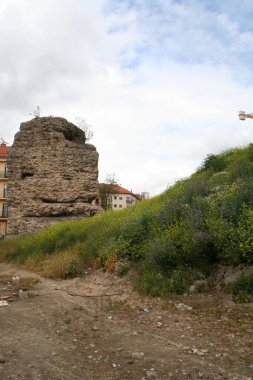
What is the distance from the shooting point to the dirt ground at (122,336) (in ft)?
11.7

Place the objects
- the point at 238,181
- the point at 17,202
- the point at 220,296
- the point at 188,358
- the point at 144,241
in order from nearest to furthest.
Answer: the point at 188,358 < the point at 220,296 < the point at 144,241 < the point at 238,181 < the point at 17,202

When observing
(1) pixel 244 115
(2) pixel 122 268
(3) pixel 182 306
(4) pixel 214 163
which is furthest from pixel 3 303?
(1) pixel 244 115

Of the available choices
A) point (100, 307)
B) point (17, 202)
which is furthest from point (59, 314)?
point (17, 202)

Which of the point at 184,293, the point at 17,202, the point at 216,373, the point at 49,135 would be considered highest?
the point at 49,135

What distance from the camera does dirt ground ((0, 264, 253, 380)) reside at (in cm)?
355

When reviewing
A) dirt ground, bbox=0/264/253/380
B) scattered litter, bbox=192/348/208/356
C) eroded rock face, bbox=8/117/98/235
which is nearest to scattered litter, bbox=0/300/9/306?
dirt ground, bbox=0/264/253/380

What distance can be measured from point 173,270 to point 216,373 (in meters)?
2.80

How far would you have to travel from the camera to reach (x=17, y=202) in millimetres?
13750

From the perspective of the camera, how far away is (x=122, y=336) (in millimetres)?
4500

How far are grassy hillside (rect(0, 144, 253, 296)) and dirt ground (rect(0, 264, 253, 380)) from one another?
61 centimetres

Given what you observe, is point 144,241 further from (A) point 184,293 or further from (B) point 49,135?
(B) point 49,135

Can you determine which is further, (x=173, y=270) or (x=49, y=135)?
(x=49, y=135)

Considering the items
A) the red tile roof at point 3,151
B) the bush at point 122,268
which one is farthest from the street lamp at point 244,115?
the bush at point 122,268

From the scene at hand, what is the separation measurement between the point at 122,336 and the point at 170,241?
233cm
